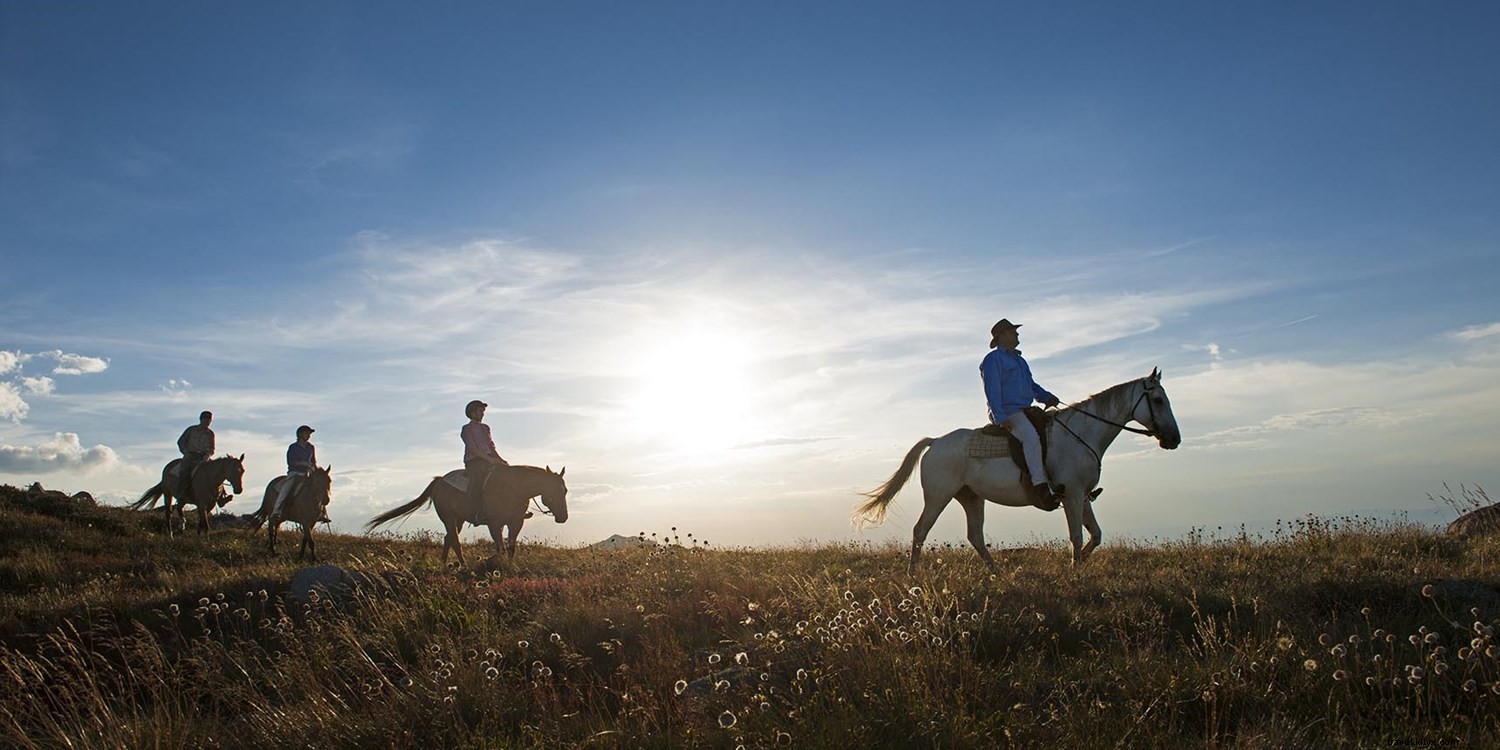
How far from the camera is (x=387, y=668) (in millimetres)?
8812

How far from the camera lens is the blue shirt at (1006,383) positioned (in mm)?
12477

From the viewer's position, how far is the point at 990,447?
12594mm

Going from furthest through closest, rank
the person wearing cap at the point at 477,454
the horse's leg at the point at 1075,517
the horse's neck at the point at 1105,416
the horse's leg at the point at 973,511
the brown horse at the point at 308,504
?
the brown horse at the point at 308,504 < the person wearing cap at the point at 477,454 < the horse's leg at the point at 973,511 < the horse's neck at the point at 1105,416 < the horse's leg at the point at 1075,517

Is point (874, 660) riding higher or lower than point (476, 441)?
lower

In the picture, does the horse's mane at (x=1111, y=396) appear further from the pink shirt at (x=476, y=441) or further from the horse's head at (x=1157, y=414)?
the pink shirt at (x=476, y=441)

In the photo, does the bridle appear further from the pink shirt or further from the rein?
the pink shirt

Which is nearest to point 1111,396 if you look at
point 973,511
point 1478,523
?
point 973,511

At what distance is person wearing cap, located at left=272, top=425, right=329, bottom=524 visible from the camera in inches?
821

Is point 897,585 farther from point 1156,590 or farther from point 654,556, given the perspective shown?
point 654,556

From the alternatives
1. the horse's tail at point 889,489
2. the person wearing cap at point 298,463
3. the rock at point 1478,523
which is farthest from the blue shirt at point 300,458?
the rock at point 1478,523

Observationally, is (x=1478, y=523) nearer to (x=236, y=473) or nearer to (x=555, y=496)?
(x=555, y=496)

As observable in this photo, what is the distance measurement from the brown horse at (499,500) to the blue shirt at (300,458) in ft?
12.5

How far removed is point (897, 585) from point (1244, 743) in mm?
4197

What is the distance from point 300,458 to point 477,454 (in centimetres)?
611
